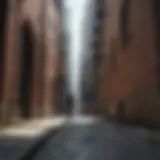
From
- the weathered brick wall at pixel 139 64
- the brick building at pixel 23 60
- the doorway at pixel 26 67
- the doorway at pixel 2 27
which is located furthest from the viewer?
the doorway at pixel 26 67

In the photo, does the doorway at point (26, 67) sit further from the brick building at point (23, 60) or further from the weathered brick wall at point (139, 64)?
the weathered brick wall at point (139, 64)

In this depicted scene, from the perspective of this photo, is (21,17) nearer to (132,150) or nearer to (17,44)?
(17,44)

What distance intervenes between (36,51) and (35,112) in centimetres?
185

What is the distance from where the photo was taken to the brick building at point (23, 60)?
1025 cm

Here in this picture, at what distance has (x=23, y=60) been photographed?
1288 cm

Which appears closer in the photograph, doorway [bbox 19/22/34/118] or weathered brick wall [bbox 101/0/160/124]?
weathered brick wall [bbox 101/0/160/124]

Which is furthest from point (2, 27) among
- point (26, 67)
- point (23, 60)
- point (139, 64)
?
point (26, 67)

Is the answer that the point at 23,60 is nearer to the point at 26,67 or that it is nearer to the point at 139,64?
the point at 26,67

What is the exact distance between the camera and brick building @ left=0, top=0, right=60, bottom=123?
33.6ft

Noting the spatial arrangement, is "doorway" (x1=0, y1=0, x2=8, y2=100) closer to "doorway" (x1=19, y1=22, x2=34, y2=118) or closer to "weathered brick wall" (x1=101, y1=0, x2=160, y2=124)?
"doorway" (x1=19, y1=22, x2=34, y2=118)

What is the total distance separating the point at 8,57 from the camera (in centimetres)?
1049

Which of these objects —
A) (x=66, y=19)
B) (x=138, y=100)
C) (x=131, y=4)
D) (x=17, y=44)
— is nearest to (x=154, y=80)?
(x=138, y=100)

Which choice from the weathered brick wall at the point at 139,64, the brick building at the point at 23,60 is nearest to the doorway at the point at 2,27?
the brick building at the point at 23,60


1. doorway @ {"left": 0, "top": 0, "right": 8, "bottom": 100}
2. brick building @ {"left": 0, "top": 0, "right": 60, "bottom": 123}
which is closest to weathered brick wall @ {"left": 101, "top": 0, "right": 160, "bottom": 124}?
brick building @ {"left": 0, "top": 0, "right": 60, "bottom": 123}
